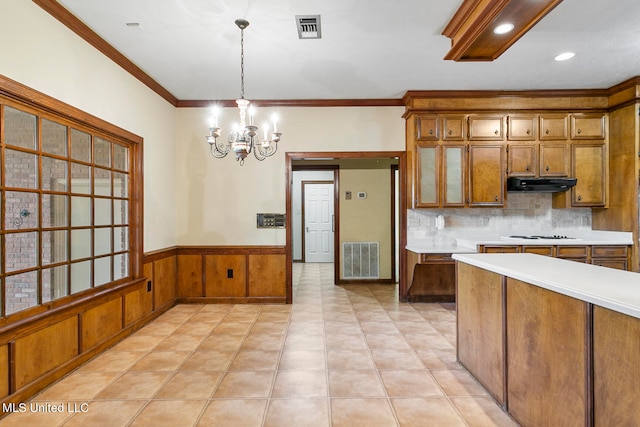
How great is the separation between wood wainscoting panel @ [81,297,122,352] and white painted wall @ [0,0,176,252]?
2.69 ft

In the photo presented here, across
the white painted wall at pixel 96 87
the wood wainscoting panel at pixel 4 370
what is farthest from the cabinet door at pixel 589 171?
the wood wainscoting panel at pixel 4 370

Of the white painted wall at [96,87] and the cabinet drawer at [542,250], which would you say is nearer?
the white painted wall at [96,87]

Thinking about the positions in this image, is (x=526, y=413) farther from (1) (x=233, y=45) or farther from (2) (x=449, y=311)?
(1) (x=233, y=45)

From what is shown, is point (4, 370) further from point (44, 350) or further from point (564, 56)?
point (564, 56)

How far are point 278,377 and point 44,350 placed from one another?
5.36 ft

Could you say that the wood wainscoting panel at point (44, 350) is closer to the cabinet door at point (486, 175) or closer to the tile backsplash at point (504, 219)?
the tile backsplash at point (504, 219)

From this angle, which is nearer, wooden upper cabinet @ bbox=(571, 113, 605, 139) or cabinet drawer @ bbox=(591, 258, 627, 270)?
cabinet drawer @ bbox=(591, 258, 627, 270)

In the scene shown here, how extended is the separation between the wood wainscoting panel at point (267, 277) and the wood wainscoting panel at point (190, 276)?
689 millimetres

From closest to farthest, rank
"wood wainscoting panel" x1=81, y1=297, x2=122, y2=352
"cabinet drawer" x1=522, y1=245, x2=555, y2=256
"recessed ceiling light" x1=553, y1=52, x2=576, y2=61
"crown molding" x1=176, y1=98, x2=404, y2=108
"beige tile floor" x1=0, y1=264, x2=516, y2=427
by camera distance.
Answer: 1. "beige tile floor" x1=0, y1=264, x2=516, y2=427
2. "wood wainscoting panel" x1=81, y1=297, x2=122, y2=352
3. "recessed ceiling light" x1=553, y1=52, x2=576, y2=61
4. "cabinet drawer" x1=522, y1=245, x2=555, y2=256
5. "crown molding" x1=176, y1=98, x2=404, y2=108

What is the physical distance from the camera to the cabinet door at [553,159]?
4430 mm

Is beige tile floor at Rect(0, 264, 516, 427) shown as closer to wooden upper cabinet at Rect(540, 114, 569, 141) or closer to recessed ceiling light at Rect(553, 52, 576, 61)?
wooden upper cabinet at Rect(540, 114, 569, 141)

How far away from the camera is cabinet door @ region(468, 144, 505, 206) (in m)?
4.44

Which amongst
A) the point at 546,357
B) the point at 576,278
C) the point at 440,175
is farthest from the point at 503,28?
the point at 546,357

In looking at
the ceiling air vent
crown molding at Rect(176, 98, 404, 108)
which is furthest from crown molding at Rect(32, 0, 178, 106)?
the ceiling air vent
